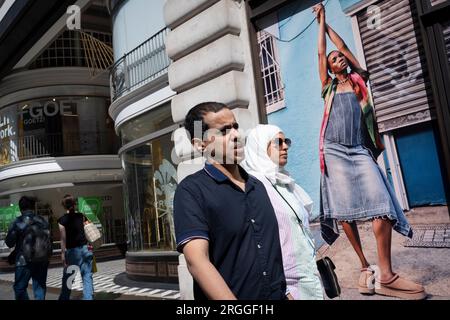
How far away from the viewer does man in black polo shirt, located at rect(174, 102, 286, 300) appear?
171cm

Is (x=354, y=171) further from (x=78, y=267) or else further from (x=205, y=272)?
(x=78, y=267)

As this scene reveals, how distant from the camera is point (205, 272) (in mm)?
1646

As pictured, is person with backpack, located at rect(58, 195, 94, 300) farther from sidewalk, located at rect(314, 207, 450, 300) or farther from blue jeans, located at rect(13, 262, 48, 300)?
sidewalk, located at rect(314, 207, 450, 300)

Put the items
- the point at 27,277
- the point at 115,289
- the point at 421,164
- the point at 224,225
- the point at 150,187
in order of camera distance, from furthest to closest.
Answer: the point at 150,187
the point at 115,289
the point at 27,277
the point at 421,164
the point at 224,225

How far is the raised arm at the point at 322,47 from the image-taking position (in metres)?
4.08

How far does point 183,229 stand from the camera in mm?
1739

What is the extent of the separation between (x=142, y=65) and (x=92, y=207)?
9692mm

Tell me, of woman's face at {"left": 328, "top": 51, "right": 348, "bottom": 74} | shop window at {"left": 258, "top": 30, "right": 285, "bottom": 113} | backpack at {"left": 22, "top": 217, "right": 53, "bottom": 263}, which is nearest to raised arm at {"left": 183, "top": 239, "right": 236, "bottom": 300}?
woman's face at {"left": 328, "top": 51, "right": 348, "bottom": 74}

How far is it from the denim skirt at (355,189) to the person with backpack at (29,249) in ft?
13.7

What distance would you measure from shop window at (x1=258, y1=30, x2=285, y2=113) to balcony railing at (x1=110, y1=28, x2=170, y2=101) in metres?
3.48

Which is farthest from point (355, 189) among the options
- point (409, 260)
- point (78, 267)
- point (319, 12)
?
point (78, 267)

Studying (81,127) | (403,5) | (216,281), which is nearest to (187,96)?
(403,5)

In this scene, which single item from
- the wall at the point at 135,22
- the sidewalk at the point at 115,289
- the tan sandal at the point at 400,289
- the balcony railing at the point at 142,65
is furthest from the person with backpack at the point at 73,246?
the tan sandal at the point at 400,289
